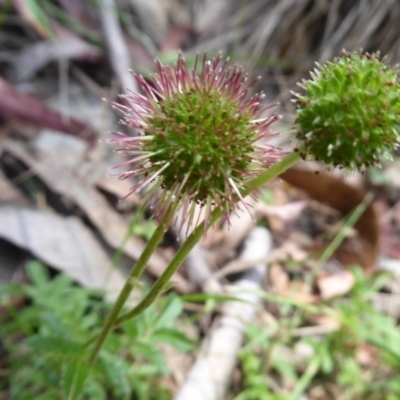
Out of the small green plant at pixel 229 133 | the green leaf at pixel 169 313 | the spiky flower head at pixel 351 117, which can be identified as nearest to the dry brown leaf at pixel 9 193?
the green leaf at pixel 169 313

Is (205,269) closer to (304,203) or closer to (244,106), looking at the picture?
(304,203)

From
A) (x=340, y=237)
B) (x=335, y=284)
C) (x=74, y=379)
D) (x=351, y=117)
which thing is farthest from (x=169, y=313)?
(x=340, y=237)

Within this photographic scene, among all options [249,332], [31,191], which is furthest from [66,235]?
[249,332]

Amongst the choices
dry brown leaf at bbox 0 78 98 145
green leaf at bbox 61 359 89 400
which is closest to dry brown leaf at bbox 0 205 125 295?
dry brown leaf at bbox 0 78 98 145

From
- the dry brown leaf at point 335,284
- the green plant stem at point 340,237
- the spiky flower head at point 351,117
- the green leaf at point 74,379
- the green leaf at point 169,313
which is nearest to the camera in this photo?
the spiky flower head at point 351,117

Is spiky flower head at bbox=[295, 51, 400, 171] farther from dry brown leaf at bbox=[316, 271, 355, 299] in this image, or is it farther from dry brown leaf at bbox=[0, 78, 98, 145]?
dry brown leaf at bbox=[0, 78, 98, 145]

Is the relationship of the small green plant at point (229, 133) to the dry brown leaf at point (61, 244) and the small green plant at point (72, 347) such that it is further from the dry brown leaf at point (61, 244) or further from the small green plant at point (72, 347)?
the dry brown leaf at point (61, 244)

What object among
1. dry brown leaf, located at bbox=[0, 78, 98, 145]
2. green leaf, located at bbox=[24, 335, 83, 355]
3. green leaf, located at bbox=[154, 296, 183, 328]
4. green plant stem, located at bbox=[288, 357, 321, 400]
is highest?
dry brown leaf, located at bbox=[0, 78, 98, 145]

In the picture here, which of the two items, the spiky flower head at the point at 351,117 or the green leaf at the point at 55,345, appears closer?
the spiky flower head at the point at 351,117
